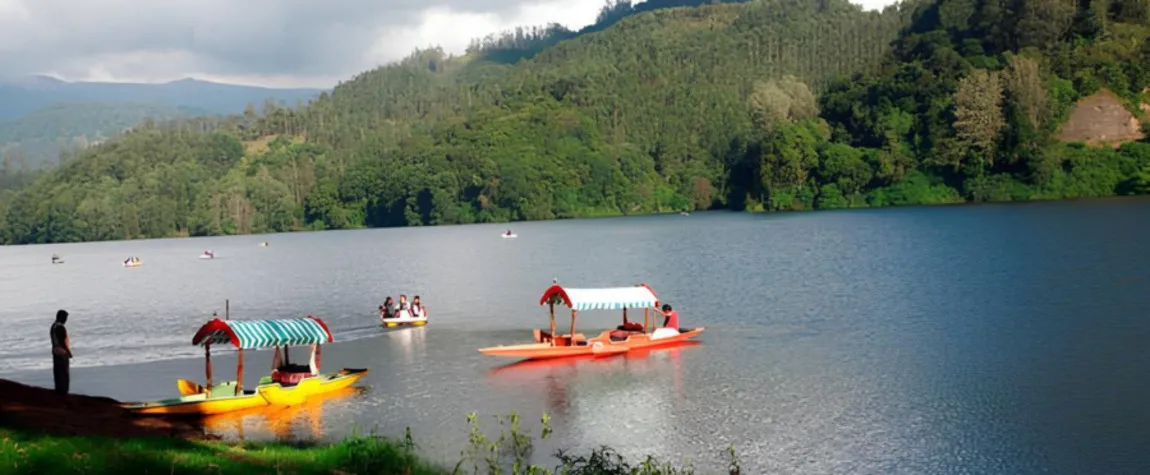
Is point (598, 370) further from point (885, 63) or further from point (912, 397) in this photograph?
point (885, 63)

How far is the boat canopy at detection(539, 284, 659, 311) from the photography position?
45.3 meters

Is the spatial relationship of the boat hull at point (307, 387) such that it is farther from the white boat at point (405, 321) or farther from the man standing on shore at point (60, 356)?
the white boat at point (405, 321)

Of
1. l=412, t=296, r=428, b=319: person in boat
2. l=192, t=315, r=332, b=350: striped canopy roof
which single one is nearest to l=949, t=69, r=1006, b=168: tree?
l=412, t=296, r=428, b=319: person in boat

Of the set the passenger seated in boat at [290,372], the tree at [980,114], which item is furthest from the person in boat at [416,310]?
the tree at [980,114]

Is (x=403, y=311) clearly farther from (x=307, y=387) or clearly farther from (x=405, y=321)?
(x=307, y=387)

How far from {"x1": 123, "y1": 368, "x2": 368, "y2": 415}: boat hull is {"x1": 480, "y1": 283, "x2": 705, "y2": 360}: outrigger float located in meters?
7.19

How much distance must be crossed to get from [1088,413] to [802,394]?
8565 millimetres

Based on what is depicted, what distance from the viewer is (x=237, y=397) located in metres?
35.3

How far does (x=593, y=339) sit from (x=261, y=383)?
1407 centimetres

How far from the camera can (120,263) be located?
5477 inches

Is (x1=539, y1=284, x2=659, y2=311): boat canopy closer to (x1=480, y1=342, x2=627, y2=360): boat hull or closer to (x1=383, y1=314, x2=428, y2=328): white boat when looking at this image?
(x1=480, y1=342, x2=627, y2=360): boat hull

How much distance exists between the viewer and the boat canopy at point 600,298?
45.3 metres

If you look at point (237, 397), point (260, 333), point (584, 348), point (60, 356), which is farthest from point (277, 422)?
point (584, 348)

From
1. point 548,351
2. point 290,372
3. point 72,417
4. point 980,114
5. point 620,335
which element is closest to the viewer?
point 72,417
